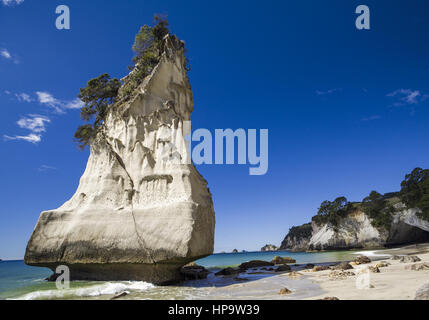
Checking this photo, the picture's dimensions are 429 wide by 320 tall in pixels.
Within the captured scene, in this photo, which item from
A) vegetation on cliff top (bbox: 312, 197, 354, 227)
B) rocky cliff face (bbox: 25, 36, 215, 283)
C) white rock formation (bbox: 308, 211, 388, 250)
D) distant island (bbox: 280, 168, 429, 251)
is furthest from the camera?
vegetation on cliff top (bbox: 312, 197, 354, 227)

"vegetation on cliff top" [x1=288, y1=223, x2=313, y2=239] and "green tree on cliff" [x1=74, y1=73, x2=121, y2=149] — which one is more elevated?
"green tree on cliff" [x1=74, y1=73, x2=121, y2=149]

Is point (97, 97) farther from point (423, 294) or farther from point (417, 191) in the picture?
point (417, 191)

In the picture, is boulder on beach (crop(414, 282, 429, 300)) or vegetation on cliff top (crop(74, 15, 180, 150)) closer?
boulder on beach (crop(414, 282, 429, 300))

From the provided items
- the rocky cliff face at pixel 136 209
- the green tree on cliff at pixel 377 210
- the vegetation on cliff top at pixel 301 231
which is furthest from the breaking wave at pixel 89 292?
the vegetation on cliff top at pixel 301 231

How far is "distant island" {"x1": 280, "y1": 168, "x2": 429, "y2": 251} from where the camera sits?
3706 centimetres

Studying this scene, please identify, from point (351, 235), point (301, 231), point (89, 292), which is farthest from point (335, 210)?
point (89, 292)

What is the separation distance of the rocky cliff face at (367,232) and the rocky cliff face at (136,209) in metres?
39.4

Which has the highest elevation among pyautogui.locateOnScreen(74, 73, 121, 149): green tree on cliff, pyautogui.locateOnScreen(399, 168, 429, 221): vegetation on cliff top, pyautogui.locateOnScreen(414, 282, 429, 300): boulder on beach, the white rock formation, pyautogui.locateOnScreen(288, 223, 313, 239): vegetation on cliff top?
pyautogui.locateOnScreen(74, 73, 121, 149): green tree on cliff

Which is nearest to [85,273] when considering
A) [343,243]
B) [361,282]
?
[361,282]

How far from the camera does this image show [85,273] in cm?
1054

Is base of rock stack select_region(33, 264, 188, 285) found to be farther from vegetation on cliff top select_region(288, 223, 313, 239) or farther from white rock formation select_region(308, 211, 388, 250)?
vegetation on cliff top select_region(288, 223, 313, 239)

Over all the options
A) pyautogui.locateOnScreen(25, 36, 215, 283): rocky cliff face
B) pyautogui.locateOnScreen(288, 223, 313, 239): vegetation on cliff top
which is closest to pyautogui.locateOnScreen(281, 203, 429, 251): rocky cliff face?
pyautogui.locateOnScreen(288, 223, 313, 239): vegetation on cliff top

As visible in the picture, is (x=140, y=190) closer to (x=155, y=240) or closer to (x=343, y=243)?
(x=155, y=240)

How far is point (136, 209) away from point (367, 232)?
47.9 metres
